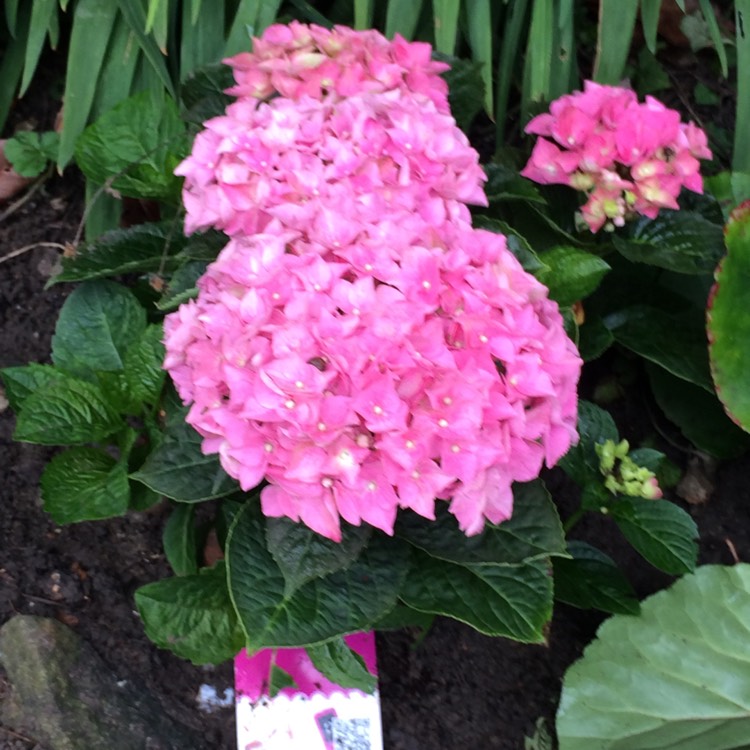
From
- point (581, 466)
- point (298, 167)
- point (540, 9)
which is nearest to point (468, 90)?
point (540, 9)

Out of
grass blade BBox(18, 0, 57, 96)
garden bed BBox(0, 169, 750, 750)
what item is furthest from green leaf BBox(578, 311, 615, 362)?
grass blade BBox(18, 0, 57, 96)

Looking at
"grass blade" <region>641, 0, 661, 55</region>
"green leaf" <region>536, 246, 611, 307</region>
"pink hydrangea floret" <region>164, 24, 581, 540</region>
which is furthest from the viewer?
"grass blade" <region>641, 0, 661, 55</region>

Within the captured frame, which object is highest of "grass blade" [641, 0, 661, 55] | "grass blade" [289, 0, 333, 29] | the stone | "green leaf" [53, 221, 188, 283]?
"grass blade" [641, 0, 661, 55]

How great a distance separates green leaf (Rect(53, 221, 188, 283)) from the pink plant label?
1.81ft

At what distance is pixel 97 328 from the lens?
1106 mm

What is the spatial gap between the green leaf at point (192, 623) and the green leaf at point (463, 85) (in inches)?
29.2

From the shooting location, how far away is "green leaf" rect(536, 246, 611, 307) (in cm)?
91

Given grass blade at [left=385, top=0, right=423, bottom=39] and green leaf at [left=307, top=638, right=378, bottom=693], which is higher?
grass blade at [left=385, top=0, right=423, bottom=39]

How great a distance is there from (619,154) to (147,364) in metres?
0.66

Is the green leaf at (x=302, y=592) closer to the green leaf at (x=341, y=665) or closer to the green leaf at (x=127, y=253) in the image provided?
the green leaf at (x=341, y=665)

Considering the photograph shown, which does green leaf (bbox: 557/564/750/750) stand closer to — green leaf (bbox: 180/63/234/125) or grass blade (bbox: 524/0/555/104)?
grass blade (bbox: 524/0/555/104)

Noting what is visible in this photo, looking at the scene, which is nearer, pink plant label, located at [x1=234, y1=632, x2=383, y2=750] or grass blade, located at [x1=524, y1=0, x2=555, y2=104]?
pink plant label, located at [x1=234, y1=632, x2=383, y2=750]

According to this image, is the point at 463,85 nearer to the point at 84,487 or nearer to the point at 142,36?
the point at 142,36

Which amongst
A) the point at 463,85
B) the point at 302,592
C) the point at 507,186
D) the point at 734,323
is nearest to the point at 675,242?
the point at 734,323
